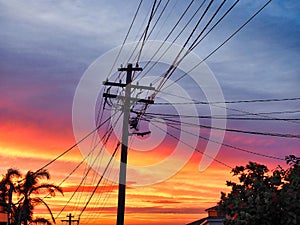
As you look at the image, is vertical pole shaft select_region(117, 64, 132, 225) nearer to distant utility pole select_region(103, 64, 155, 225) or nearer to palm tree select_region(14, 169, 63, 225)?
distant utility pole select_region(103, 64, 155, 225)

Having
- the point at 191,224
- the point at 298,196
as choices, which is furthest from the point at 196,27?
the point at 191,224

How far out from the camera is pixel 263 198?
13078 mm

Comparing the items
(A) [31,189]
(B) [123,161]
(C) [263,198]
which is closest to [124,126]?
(B) [123,161]

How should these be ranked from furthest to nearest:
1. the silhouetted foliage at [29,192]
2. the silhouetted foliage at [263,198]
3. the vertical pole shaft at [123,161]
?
the silhouetted foliage at [29,192] → the vertical pole shaft at [123,161] → the silhouetted foliage at [263,198]

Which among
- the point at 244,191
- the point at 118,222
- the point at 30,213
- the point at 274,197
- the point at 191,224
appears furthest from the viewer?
the point at 30,213

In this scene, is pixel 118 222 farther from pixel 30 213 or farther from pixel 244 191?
pixel 30 213

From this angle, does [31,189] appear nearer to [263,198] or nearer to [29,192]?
[29,192]

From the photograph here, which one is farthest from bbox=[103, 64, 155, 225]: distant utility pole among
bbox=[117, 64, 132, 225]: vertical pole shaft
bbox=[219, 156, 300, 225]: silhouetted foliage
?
bbox=[219, 156, 300, 225]: silhouetted foliage

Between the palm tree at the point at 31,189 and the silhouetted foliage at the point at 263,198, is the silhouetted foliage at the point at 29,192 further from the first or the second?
the silhouetted foliage at the point at 263,198

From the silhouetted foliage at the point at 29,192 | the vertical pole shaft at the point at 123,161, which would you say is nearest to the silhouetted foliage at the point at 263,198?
the vertical pole shaft at the point at 123,161

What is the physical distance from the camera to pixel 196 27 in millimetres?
14086

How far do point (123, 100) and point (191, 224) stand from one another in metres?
20.0

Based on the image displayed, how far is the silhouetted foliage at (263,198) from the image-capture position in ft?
42.0

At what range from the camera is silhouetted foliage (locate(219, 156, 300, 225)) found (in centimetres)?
1279
